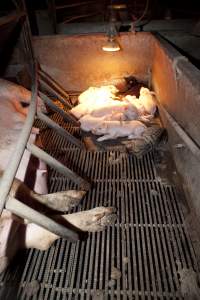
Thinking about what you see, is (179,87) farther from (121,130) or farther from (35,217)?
(35,217)

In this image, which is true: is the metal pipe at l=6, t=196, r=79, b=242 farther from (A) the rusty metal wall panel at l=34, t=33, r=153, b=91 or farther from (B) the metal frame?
(A) the rusty metal wall panel at l=34, t=33, r=153, b=91

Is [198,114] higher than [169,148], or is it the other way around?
[198,114]

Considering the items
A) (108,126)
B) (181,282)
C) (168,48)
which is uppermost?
(168,48)

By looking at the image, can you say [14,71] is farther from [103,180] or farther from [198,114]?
[198,114]

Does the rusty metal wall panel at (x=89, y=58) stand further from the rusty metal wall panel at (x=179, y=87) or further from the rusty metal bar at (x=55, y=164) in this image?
the rusty metal bar at (x=55, y=164)

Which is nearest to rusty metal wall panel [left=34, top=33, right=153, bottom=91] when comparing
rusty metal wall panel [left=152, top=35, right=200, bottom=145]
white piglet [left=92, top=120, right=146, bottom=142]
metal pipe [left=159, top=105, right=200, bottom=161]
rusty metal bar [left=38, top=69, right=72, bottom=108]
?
rusty metal bar [left=38, top=69, right=72, bottom=108]

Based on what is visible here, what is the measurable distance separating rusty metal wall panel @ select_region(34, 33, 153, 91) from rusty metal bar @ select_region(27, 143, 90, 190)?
3112mm

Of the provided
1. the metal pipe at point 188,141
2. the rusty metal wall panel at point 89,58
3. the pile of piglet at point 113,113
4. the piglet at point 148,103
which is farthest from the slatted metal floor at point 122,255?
the rusty metal wall panel at point 89,58

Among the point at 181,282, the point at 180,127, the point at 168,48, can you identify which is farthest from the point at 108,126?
the point at 181,282

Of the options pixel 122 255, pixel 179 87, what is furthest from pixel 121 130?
pixel 122 255

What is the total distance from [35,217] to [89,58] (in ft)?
13.3

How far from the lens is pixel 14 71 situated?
5.13 metres

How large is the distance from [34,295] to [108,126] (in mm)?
2553

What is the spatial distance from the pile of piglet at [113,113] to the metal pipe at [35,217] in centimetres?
191
